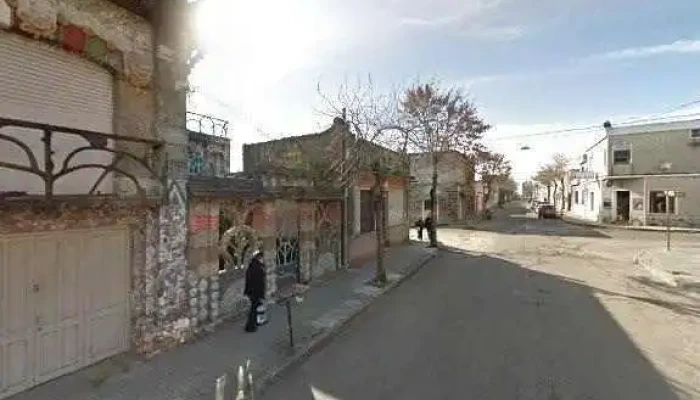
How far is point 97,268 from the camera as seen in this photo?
6.60 meters

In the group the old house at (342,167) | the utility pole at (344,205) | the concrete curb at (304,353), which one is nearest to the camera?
the concrete curb at (304,353)

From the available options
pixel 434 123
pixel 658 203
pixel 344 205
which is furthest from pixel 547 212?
pixel 344 205

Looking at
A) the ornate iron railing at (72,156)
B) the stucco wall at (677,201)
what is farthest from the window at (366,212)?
the stucco wall at (677,201)

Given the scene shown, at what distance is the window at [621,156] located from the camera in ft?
113

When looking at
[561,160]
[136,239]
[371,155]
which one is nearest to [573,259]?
[371,155]

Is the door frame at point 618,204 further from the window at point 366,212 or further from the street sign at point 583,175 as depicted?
the window at point 366,212

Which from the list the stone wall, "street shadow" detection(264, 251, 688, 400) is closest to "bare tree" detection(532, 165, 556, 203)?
"street shadow" detection(264, 251, 688, 400)

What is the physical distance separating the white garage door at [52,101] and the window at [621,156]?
37.3 meters

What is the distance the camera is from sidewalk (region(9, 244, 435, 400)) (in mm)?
5801

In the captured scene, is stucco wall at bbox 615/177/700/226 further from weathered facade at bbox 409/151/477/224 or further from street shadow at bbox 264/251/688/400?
street shadow at bbox 264/251/688/400

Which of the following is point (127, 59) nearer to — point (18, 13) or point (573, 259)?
point (18, 13)

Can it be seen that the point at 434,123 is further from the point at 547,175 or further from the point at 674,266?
the point at 547,175

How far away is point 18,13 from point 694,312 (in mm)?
13703

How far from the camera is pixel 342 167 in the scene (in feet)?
46.6
